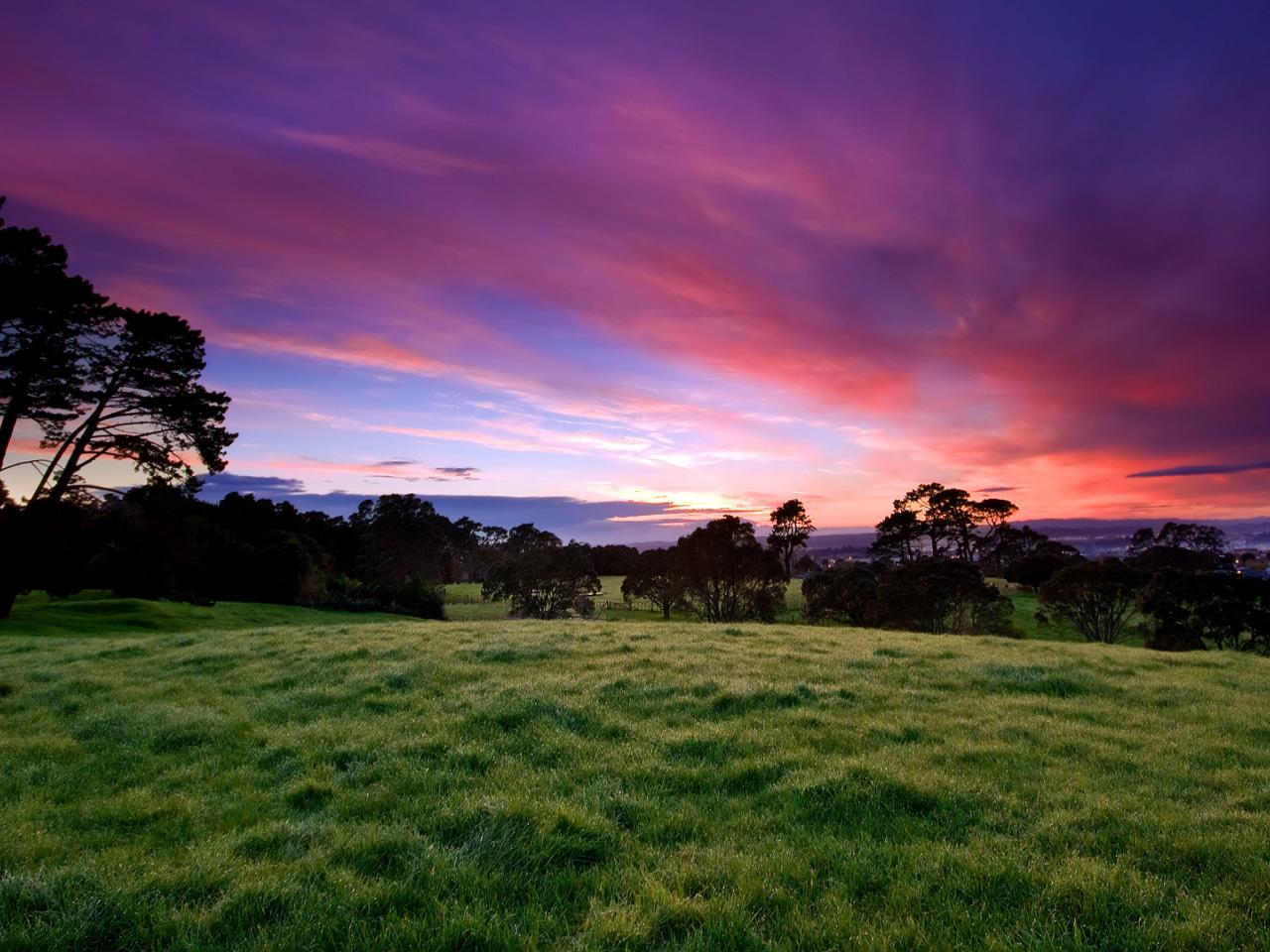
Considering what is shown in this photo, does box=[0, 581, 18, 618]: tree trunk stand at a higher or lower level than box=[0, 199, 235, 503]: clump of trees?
lower

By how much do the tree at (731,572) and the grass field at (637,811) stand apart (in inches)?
2593

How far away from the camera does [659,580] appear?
297ft

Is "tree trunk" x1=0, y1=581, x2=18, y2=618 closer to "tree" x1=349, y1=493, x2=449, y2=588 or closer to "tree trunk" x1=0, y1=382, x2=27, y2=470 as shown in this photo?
"tree trunk" x1=0, y1=382, x2=27, y2=470

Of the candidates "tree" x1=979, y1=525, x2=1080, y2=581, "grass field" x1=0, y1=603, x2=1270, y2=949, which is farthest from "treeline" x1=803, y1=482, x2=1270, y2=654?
"grass field" x1=0, y1=603, x2=1270, y2=949

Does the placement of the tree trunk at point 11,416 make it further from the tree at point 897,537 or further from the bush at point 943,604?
the tree at point 897,537

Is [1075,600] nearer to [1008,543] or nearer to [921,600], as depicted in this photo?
[921,600]

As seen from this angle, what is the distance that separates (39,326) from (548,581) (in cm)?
6267

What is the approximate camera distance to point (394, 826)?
22.6 feet

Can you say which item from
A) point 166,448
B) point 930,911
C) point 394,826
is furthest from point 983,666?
point 166,448

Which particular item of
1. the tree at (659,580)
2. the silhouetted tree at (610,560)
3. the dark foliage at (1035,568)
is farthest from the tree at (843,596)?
the silhouetted tree at (610,560)

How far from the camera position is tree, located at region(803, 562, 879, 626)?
72.0 metres

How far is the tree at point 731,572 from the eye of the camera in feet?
263

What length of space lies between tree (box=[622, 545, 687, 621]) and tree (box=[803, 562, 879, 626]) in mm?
16996

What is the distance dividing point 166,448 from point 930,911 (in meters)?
48.9
